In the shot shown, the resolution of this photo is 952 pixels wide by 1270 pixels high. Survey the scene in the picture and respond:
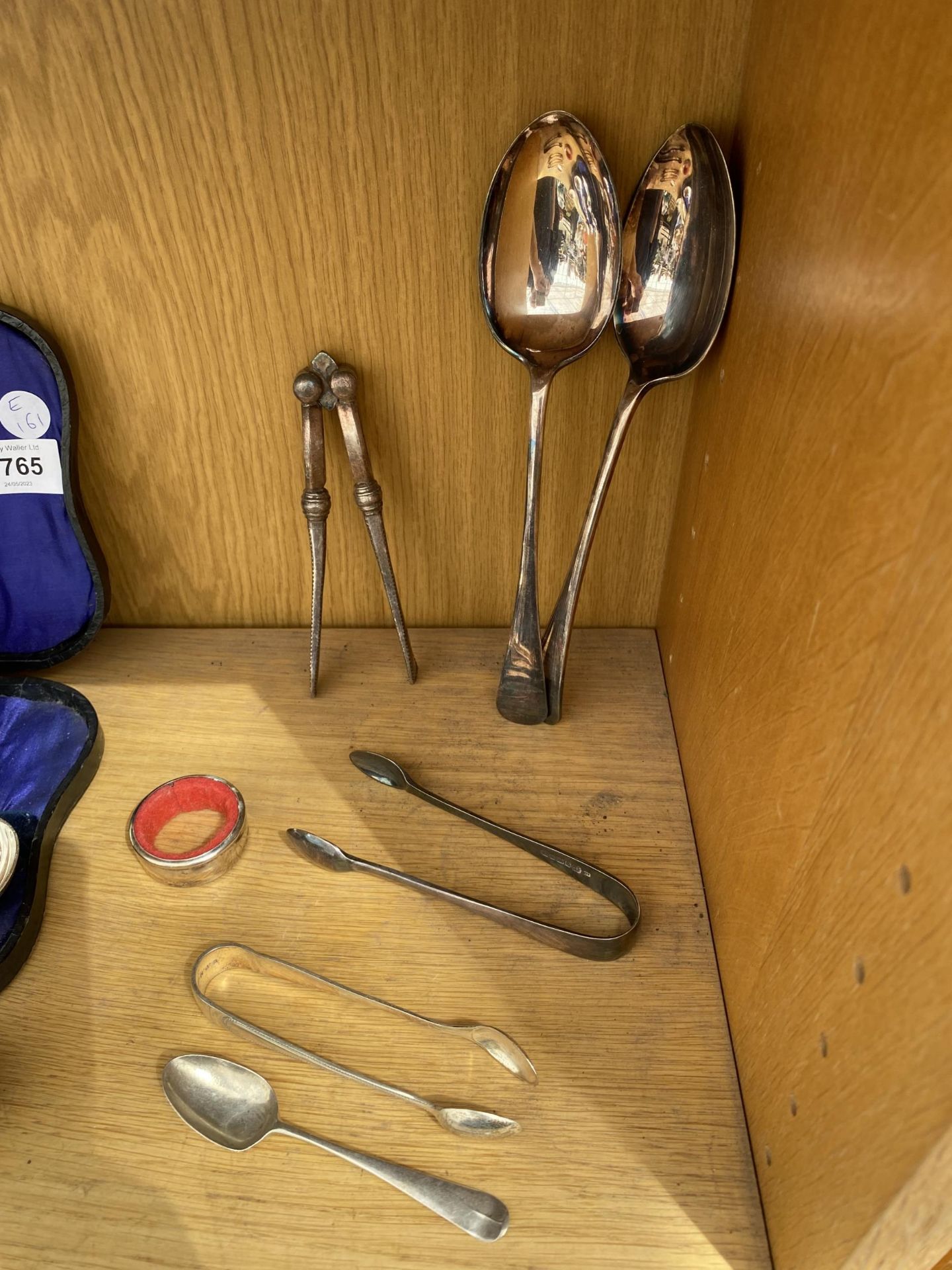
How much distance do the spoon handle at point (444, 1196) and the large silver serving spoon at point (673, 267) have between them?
1.43 ft

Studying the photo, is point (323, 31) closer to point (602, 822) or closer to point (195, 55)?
point (195, 55)

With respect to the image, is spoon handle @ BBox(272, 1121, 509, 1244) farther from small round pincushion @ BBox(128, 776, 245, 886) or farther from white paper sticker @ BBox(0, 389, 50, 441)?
white paper sticker @ BBox(0, 389, 50, 441)

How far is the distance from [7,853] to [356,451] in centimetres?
36

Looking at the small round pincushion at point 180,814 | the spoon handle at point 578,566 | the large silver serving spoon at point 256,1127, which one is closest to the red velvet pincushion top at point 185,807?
the small round pincushion at point 180,814

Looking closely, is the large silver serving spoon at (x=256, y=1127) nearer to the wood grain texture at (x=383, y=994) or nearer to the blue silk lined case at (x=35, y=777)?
the wood grain texture at (x=383, y=994)

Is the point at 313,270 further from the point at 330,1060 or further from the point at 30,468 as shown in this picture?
the point at 330,1060

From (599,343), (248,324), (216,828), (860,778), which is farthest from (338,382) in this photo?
(860,778)

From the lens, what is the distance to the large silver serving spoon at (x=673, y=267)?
549mm

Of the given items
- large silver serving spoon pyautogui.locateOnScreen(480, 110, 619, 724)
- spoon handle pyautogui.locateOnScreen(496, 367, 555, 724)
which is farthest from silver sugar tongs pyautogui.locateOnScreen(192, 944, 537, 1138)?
large silver serving spoon pyautogui.locateOnScreen(480, 110, 619, 724)

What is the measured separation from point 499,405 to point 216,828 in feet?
1.26

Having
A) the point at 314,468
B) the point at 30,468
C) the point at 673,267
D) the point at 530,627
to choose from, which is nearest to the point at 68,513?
the point at 30,468

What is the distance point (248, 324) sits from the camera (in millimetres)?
662

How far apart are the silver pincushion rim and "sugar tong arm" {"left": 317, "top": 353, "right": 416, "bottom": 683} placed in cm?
32

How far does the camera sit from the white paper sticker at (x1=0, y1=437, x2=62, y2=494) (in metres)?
0.68
